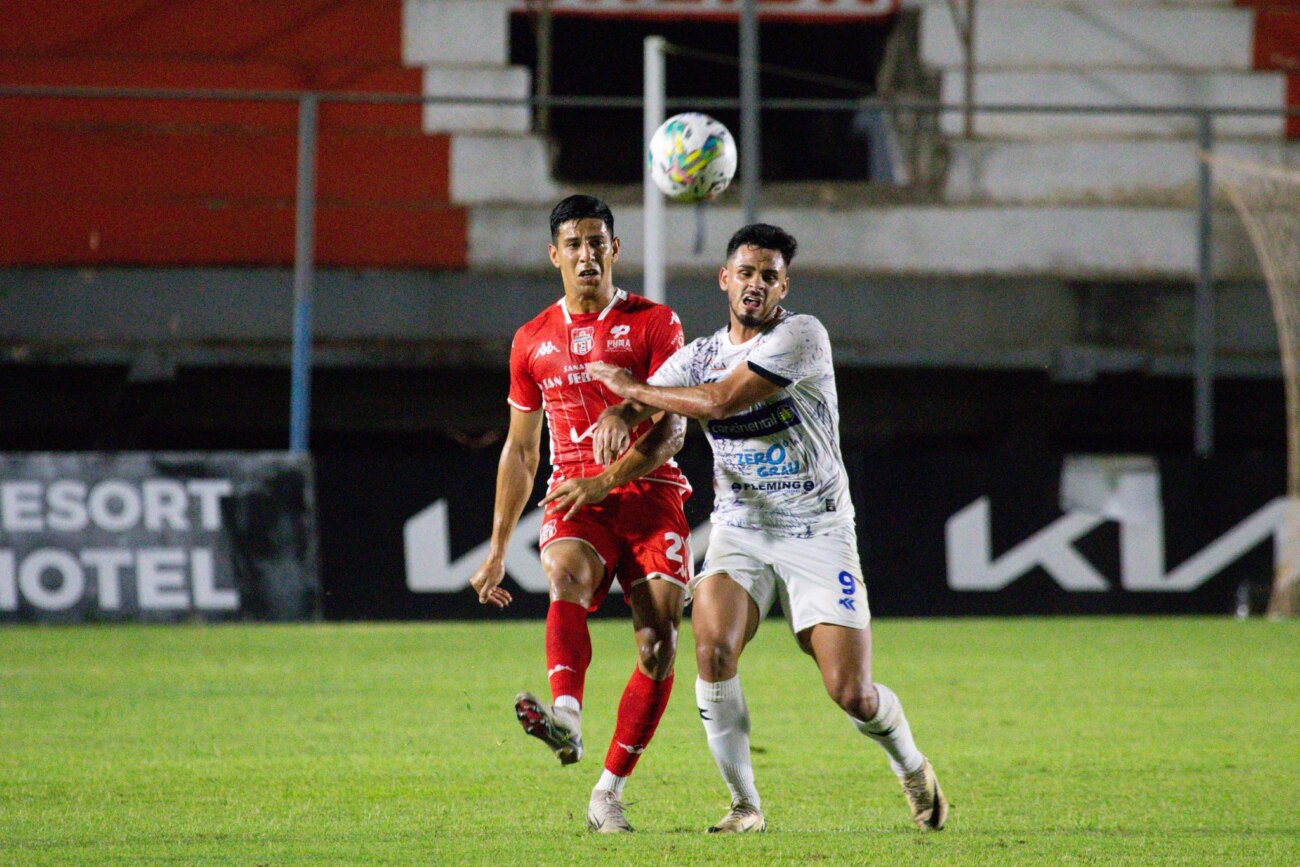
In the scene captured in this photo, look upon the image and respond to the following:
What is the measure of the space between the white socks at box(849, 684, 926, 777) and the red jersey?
1.15m

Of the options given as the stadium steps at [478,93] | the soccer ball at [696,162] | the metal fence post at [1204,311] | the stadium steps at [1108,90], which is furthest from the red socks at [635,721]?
the stadium steps at [1108,90]

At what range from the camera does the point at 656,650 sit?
615 centimetres

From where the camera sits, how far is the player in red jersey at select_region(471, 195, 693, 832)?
6066mm

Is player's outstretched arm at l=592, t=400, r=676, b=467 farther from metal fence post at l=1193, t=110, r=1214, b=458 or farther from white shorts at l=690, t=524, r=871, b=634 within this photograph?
metal fence post at l=1193, t=110, r=1214, b=458

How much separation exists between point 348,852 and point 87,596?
377 inches

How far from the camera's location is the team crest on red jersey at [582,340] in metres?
6.41

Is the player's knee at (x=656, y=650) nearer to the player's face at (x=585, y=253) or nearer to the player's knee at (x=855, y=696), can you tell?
the player's knee at (x=855, y=696)

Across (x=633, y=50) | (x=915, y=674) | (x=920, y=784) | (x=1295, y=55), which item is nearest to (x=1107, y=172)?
(x=1295, y=55)

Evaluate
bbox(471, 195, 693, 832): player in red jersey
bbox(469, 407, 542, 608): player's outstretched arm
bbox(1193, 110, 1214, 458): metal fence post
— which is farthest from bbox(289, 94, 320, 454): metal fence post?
bbox(471, 195, 693, 832): player in red jersey

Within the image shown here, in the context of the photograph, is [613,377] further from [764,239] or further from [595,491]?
[764,239]

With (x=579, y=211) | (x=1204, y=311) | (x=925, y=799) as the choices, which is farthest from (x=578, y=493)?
(x=1204, y=311)

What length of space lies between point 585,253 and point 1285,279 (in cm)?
1096

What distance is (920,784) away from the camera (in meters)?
5.87

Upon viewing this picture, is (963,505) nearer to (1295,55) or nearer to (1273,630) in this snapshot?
(1273,630)
